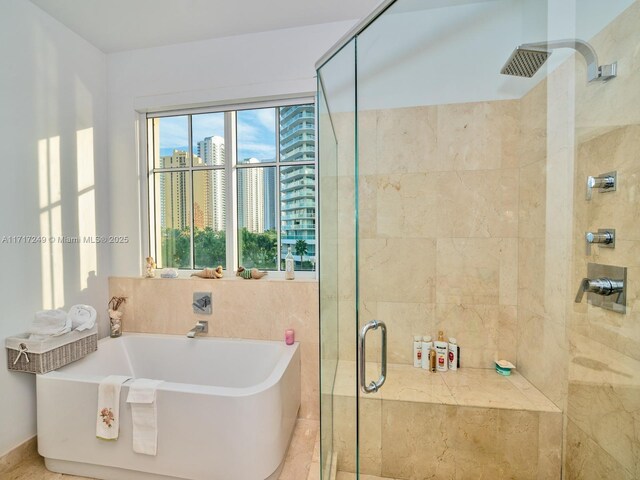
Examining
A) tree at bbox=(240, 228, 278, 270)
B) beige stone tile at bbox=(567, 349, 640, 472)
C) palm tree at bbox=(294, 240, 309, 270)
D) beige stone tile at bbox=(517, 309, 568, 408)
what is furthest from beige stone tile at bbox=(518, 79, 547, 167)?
tree at bbox=(240, 228, 278, 270)

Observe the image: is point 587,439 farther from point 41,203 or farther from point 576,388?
point 41,203

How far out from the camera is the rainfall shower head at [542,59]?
1.07 m

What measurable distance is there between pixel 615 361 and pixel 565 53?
4.30ft

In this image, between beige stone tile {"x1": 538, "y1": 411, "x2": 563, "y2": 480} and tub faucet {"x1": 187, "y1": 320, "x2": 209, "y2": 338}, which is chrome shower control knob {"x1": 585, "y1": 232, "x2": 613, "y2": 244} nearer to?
A: beige stone tile {"x1": 538, "y1": 411, "x2": 563, "y2": 480}

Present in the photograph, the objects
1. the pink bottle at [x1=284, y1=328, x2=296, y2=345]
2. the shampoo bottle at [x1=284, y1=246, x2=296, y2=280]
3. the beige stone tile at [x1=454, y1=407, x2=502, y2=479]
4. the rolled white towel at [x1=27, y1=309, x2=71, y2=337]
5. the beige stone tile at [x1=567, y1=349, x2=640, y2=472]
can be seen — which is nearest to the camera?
the beige stone tile at [x1=567, y1=349, x2=640, y2=472]

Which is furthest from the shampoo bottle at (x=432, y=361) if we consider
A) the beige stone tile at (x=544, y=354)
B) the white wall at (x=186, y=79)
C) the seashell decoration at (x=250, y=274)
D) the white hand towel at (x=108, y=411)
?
the white wall at (x=186, y=79)

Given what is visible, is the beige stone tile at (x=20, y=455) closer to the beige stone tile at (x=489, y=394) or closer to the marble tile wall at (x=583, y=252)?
the beige stone tile at (x=489, y=394)

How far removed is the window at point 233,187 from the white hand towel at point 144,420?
1090mm

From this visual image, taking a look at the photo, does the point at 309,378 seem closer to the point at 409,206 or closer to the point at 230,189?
the point at 409,206

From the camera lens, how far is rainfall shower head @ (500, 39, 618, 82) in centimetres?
107

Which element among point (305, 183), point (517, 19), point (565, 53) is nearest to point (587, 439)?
point (565, 53)

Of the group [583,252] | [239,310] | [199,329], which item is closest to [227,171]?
[239,310]

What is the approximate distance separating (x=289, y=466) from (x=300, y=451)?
0.12m

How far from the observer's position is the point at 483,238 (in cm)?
161
